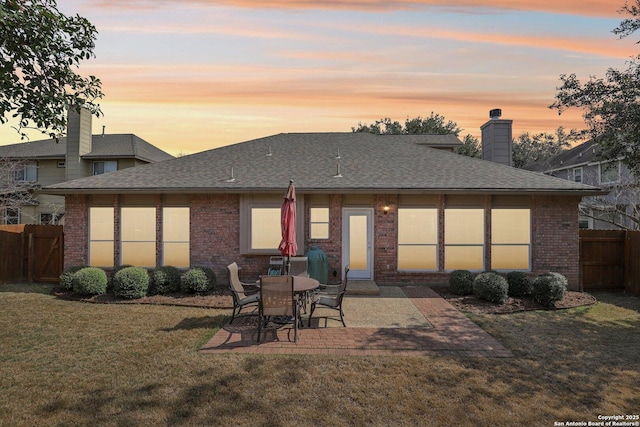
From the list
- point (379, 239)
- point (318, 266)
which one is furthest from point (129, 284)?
point (379, 239)

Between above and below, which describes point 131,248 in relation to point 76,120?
below

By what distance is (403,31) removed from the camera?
387 inches

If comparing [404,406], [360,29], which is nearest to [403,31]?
[360,29]

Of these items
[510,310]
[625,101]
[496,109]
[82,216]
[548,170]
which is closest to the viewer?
[510,310]

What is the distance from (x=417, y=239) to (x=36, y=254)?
534 inches

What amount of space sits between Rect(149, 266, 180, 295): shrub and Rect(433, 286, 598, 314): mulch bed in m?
7.96

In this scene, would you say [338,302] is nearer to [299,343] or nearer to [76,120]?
[299,343]

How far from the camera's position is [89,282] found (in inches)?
398

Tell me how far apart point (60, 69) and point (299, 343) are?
31.3 ft

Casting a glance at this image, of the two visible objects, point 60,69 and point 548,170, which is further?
point 548,170

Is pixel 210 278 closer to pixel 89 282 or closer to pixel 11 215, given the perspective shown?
pixel 89 282

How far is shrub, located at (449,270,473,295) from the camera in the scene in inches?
410

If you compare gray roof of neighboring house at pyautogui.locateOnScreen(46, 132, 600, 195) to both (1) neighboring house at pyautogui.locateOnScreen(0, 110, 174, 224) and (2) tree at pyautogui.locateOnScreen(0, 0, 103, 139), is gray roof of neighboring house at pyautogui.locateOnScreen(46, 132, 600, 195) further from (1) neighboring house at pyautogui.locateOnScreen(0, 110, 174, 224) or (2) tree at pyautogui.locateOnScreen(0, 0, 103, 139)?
(1) neighboring house at pyautogui.locateOnScreen(0, 110, 174, 224)

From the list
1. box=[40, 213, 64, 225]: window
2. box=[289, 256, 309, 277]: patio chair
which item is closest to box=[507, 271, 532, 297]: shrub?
box=[289, 256, 309, 277]: patio chair
